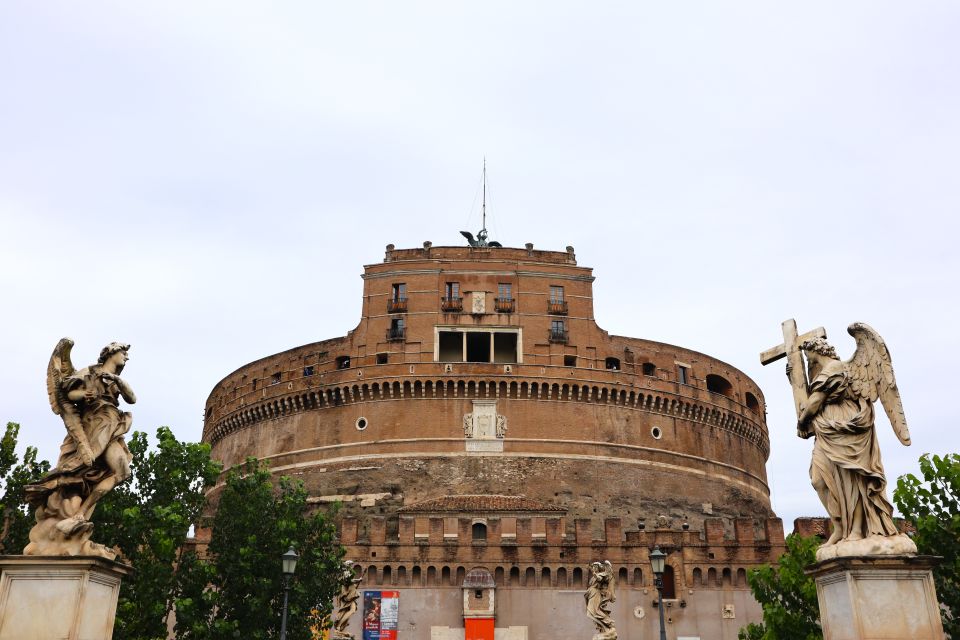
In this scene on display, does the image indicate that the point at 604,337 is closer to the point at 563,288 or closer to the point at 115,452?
the point at 563,288

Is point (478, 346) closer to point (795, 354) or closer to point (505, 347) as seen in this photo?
point (505, 347)

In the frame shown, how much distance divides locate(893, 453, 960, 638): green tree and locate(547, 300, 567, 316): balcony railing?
27764 millimetres

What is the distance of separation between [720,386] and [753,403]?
357 cm

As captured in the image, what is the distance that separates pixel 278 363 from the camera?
51.6 m

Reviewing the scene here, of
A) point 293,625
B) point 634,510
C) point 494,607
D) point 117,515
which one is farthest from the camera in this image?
point 634,510

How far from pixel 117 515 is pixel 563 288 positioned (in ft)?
98.4

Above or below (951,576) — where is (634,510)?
above

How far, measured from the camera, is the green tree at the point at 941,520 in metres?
19.6

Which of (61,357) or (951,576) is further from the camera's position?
(951,576)

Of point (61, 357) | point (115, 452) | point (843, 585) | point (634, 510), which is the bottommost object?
point (843, 585)

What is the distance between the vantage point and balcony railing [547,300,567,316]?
48.8 meters

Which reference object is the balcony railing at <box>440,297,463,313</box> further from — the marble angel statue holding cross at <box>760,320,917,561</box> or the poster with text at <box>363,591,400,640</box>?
the marble angel statue holding cross at <box>760,320,917,561</box>

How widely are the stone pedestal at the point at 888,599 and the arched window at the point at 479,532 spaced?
3004cm

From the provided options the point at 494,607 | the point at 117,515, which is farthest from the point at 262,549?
the point at 494,607
